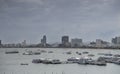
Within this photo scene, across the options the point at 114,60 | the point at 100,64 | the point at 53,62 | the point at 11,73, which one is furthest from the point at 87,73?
the point at 114,60

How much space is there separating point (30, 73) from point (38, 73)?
746 millimetres

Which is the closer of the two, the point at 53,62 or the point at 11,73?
the point at 11,73

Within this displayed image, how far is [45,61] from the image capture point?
3856 cm

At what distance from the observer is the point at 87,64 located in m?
36.9

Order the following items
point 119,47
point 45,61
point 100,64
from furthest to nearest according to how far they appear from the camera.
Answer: point 119,47
point 45,61
point 100,64

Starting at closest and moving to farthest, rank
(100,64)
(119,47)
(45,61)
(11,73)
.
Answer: (11,73), (100,64), (45,61), (119,47)

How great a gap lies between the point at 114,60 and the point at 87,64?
198 inches

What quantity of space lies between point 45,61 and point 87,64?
16.5 ft

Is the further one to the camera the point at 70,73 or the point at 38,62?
the point at 38,62

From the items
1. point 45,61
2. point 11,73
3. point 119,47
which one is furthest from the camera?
point 119,47

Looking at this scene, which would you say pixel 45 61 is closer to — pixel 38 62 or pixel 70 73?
pixel 38 62

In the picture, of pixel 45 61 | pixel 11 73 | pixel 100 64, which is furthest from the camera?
pixel 45 61

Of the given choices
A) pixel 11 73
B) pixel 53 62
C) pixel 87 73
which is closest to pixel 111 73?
pixel 87 73

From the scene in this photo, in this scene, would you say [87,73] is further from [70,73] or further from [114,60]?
[114,60]
